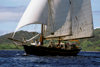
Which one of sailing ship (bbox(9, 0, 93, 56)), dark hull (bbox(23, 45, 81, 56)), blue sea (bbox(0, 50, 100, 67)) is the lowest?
blue sea (bbox(0, 50, 100, 67))

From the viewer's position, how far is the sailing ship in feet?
201

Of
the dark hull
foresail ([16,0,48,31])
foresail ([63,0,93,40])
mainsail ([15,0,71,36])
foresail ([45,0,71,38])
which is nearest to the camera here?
foresail ([16,0,48,31])

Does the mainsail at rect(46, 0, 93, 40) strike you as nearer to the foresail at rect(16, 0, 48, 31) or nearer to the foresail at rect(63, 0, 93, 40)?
the foresail at rect(63, 0, 93, 40)

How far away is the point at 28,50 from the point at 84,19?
56.2 feet

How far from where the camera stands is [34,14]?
60906mm

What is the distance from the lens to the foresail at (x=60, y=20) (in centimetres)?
6438

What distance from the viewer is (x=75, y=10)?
70.1 meters

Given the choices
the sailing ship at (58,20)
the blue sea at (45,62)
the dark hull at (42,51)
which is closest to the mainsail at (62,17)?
the sailing ship at (58,20)

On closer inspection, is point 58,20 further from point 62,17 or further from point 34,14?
point 34,14

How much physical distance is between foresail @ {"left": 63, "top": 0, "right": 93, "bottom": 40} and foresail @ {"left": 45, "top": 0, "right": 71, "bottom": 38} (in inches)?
146

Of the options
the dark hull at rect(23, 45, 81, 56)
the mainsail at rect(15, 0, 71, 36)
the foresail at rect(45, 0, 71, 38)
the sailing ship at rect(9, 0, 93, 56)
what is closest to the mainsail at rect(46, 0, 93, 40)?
the sailing ship at rect(9, 0, 93, 56)

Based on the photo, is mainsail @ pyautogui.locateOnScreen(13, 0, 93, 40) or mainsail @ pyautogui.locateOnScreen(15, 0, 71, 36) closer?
mainsail @ pyautogui.locateOnScreen(15, 0, 71, 36)

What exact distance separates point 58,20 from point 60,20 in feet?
2.03

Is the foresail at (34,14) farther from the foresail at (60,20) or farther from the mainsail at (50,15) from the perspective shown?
the foresail at (60,20)
